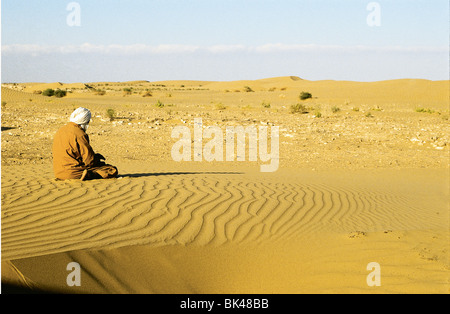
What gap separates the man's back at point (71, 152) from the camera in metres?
8.10

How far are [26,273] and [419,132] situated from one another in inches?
735

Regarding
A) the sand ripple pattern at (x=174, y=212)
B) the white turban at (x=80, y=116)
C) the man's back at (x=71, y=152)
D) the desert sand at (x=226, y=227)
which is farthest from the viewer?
the white turban at (x=80, y=116)

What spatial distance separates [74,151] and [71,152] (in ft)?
0.18

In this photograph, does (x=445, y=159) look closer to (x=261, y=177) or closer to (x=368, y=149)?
(x=368, y=149)

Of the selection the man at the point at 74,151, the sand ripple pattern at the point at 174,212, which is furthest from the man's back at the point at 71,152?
the sand ripple pattern at the point at 174,212

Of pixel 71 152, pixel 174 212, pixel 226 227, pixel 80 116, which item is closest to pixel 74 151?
pixel 71 152

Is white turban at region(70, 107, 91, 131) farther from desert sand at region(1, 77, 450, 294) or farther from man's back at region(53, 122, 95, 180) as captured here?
desert sand at region(1, 77, 450, 294)

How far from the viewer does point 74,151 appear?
8.17 meters

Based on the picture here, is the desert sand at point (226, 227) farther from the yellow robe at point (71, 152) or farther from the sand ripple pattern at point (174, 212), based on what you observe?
the yellow robe at point (71, 152)

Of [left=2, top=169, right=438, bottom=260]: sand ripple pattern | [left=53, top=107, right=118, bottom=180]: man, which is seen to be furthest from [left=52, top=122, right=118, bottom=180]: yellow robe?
[left=2, top=169, right=438, bottom=260]: sand ripple pattern

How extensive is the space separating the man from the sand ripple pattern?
0.25 meters

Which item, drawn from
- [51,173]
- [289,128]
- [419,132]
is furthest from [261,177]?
[419,132]

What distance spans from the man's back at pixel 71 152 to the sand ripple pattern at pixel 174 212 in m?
0.26

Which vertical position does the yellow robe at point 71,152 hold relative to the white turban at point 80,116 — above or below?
below
